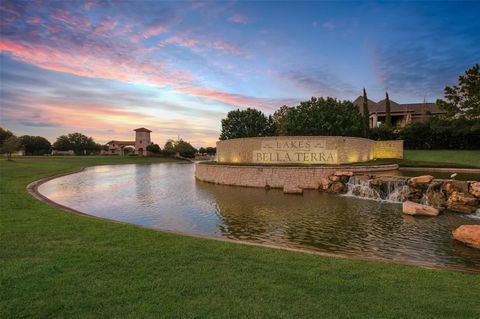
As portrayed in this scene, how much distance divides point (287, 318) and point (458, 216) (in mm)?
13327

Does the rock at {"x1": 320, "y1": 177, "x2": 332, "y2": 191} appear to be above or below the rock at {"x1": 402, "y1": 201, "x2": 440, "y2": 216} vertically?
above

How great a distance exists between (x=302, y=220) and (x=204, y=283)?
860 cm

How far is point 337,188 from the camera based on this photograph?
70.9ft

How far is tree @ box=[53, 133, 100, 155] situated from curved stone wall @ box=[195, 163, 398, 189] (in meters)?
99.1

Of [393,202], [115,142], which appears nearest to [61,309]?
[393,202]

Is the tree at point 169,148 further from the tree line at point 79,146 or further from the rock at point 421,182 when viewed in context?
the rock at point 421,182

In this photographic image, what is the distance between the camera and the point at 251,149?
30.8m

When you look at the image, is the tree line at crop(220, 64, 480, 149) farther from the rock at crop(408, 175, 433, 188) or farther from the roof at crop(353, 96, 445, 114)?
the rock at crop(408, 175, 433, 188)

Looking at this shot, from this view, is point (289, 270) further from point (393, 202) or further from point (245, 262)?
point (393, 202)

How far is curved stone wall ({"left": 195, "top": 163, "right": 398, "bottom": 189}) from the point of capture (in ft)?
78.2

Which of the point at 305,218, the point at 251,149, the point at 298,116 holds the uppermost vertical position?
the point at 298,116

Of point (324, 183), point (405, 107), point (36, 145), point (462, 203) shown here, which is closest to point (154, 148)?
point (36, 145)

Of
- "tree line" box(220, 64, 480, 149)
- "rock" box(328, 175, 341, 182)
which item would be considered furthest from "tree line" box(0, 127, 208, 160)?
"rock" box(328, 175, 341, 182)

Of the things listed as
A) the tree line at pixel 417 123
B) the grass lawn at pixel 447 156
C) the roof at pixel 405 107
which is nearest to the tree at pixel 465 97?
the tree line at pixel 417 123
